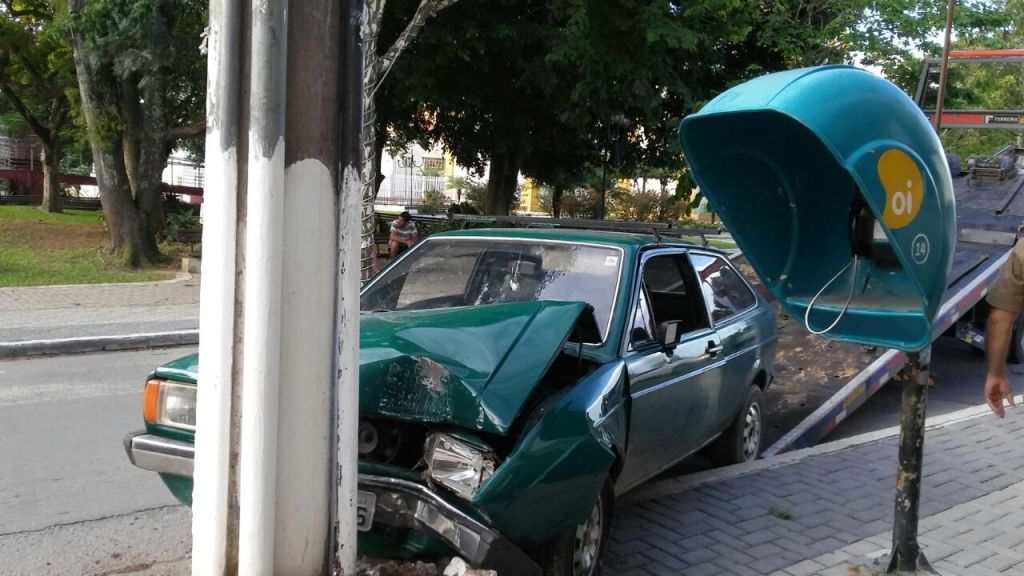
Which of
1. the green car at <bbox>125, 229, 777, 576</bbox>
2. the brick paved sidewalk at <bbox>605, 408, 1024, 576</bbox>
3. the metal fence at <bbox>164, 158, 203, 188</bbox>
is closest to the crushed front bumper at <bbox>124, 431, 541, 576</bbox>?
the green car at <bbox>125, 229, 777, 576</bbox>

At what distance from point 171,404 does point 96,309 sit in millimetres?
10848

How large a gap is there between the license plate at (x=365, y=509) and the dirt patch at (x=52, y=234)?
64.7ft

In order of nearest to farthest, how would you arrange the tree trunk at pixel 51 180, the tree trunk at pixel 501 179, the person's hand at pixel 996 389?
the person's hand at pixel 996 389, the tree trunk at pixel 501 179, the tree trunk at pixel 51 180

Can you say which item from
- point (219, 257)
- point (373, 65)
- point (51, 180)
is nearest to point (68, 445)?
point (219, 257)

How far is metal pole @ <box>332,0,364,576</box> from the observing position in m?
3.30

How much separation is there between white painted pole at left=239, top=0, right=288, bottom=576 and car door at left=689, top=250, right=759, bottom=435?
10.9ft

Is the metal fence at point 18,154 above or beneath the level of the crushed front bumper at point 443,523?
above

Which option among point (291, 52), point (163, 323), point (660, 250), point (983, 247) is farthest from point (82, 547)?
point (983, 247)

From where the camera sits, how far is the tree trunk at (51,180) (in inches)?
1211

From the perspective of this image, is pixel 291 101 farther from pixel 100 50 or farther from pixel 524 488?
pixel 100 50

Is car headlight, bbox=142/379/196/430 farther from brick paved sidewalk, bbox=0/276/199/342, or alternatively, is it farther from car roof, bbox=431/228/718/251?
brick paved sidewalk, bbox=0/276/199/342

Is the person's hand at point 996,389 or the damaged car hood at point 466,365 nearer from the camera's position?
the damaged car hood at point 466,365

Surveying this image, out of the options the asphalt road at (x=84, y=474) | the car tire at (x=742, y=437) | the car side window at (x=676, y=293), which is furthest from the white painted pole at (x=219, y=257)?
the car tire at (x=742, y=437)

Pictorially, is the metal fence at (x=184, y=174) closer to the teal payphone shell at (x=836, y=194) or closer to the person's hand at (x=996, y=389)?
the teal payphone shell at (x=836, y=194)
